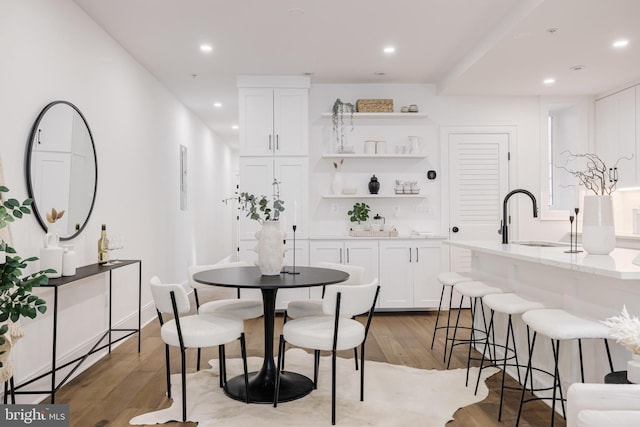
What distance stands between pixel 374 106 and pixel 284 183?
1458mm

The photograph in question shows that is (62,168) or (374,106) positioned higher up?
(374,106)

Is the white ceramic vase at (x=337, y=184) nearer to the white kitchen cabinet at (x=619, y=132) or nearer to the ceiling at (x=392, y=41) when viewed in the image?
the ceiling at (x=392, y=41)

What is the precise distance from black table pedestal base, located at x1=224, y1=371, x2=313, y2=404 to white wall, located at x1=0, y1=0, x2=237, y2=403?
48.6 inches

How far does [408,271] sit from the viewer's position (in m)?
5.53

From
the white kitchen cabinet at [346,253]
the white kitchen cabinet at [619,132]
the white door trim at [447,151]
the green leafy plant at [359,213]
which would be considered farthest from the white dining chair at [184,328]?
the white kitchen cabinet at [619,132]

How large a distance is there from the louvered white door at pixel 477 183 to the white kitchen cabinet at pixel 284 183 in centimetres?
188

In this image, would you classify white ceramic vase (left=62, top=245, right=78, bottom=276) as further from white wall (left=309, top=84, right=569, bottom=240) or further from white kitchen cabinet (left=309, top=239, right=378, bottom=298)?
white wall (left=309, top=84, right=569, bottom=240)

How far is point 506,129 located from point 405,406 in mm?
4234

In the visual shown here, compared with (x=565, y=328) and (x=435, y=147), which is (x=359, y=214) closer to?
(x=435, y=147)

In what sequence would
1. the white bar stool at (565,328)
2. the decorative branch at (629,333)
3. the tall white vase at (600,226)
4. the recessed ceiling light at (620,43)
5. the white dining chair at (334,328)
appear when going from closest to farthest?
the decorative branch at (629,333), the white bar stool at (565,328), the white dining chair at (334,328), the tall white vase at (600,226), the recessed ceiling light at (620,43)

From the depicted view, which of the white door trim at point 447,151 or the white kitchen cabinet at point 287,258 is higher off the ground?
the white door trim at point 447,151

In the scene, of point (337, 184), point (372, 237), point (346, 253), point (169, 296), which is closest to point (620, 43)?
point (372, 237)

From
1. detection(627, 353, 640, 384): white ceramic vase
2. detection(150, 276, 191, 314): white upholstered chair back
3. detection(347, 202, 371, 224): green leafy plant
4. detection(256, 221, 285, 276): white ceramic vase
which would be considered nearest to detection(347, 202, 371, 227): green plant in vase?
detection(347, 202, 371, 224): green leafy plant

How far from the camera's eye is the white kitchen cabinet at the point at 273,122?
5.53 m
